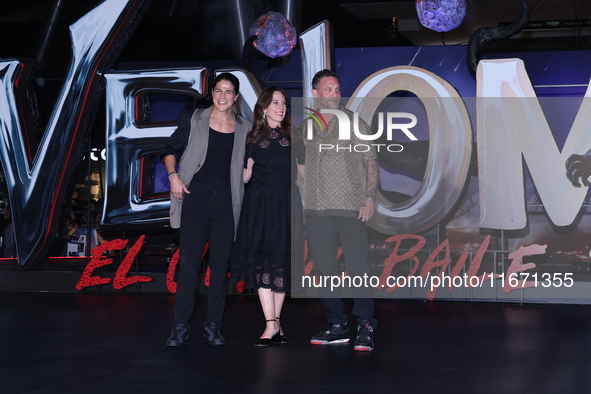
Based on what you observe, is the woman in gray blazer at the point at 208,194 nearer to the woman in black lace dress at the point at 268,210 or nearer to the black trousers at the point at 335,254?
the woman in black lace dress at the point at 268,210

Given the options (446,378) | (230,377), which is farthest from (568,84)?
(230,377)

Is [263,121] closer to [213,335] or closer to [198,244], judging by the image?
[198,244]

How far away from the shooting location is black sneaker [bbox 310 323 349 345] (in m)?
3.81

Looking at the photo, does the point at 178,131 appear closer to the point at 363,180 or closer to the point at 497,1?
the point at 363,180

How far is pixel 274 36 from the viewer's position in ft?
20.0

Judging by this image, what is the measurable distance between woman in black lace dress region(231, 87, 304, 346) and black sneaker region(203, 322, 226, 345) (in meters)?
0.19

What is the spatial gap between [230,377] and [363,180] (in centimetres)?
133

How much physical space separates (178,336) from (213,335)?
0.60ft

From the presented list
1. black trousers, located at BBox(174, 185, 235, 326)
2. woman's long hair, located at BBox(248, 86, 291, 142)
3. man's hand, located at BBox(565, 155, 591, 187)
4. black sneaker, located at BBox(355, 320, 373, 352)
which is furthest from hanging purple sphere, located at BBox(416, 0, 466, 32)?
black sneaker, located at BBox(355, 320, 373, 352)

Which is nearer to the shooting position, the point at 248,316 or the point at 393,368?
the point at 393,368

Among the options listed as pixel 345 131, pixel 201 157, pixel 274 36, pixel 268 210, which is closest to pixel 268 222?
pixel 268 210

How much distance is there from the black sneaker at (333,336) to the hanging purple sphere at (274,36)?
117 inches

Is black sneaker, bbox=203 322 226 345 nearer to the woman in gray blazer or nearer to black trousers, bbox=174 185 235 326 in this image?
the woman in gray blazer

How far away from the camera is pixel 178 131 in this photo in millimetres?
3781
